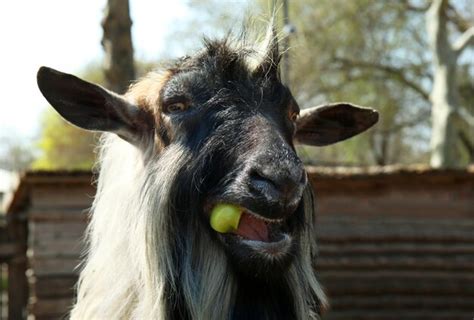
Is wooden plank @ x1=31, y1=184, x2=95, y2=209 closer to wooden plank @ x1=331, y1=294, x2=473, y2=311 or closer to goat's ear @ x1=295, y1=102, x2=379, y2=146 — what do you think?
wooden plank @ x1=331, y1=294, x2=473, y2=311

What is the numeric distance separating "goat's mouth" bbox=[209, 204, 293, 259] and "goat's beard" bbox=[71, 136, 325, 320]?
0.12m

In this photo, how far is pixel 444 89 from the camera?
1806cm

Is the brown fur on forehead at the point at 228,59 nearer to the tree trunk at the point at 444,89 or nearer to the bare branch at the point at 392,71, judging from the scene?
the tree trunk at the point at 444,89

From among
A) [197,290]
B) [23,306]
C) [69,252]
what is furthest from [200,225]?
[23,306]

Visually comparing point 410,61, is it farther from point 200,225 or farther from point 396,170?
point 200,225

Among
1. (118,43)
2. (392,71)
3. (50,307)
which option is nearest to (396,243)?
(50,307)

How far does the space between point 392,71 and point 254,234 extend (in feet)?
81.4

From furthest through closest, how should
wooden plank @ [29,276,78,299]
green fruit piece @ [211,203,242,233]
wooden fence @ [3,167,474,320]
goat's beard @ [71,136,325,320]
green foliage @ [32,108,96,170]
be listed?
green foliage @ [32,108,96,170] → wooden fence @ [3,167,474,320] → wooden plank @ [29,276,78,299] → goat's beard @ [71,136,325,320] → green fruit piece @ [211,203,242,233]

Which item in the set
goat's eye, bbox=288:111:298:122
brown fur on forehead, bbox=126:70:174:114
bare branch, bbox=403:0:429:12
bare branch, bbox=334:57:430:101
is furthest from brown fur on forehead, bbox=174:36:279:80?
bare branch, bbox=334:57:430:101

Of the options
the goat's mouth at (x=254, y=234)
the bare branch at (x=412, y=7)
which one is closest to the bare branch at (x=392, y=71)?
the bare branch at (x=412, y=7)

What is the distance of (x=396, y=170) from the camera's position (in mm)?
10438

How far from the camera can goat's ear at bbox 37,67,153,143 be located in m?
3.97

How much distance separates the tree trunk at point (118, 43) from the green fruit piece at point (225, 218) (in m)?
4.36

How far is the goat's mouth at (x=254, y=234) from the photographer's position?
3.44 meters
